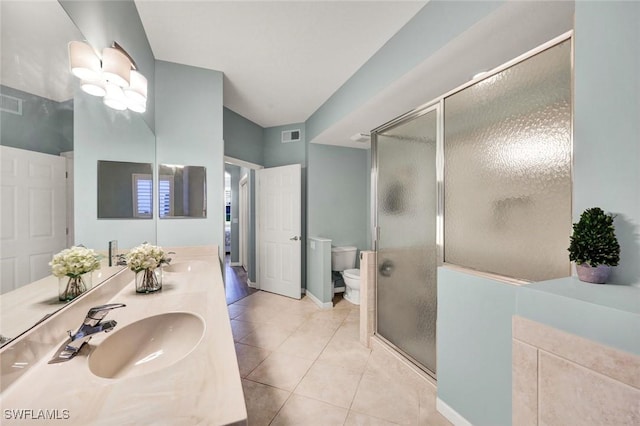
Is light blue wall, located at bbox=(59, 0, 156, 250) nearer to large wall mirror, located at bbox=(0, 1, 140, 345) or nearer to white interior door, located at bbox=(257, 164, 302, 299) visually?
large wall mirror, located at bbox=(0, 1, 140, 345)

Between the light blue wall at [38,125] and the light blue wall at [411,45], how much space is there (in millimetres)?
1811

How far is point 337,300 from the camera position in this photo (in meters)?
3.55

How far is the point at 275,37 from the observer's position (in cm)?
194

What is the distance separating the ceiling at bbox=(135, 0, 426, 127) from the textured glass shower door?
29.0 inches

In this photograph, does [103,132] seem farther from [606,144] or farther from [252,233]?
[252,233]

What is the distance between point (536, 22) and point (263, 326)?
318 centimetres

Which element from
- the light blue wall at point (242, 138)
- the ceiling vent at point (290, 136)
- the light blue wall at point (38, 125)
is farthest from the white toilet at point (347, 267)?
the light blue wall at point (38, 125)

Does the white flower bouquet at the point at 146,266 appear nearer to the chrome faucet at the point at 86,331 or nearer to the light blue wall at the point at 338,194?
the chrome faucet at the point at 86,331

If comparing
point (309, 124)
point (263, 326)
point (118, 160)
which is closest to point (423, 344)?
point (263, 326)

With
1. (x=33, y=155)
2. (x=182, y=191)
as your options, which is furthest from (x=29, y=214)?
(x=182, y=191)

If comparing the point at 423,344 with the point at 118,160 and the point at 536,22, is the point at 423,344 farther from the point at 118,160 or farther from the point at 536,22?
the point at 118,160

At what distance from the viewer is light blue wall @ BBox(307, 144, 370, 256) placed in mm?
3605

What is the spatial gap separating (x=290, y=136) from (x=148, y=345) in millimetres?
3356

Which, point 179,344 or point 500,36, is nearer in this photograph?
point 179,344
